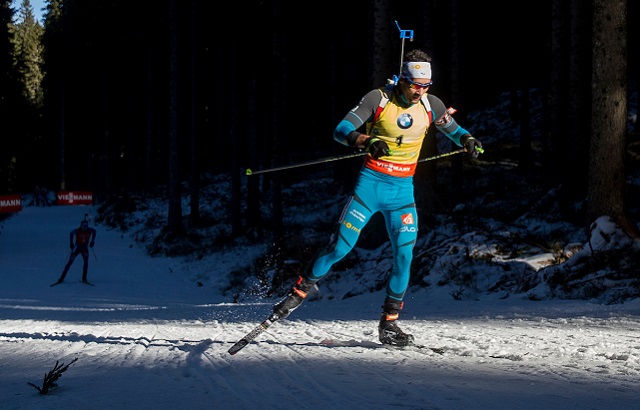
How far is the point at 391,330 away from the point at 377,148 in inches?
64.2

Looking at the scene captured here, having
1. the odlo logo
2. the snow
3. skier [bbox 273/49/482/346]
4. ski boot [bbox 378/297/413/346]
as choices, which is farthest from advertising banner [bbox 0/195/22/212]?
the odlo logo

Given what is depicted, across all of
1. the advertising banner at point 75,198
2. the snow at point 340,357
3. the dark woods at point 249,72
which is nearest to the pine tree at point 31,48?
the dark woods at point 249,72

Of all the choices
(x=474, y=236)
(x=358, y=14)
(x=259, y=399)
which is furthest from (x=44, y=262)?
(x=259, y=399)

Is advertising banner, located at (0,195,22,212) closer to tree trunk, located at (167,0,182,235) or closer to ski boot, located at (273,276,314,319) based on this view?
tree trunk, located at (167,0,182,235)

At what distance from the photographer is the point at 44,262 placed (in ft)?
77.3

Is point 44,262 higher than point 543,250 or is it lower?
lower

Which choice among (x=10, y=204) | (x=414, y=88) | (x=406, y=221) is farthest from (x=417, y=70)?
(x=10, y=204)

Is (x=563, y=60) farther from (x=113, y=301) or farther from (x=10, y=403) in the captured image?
(x=10, y=403)

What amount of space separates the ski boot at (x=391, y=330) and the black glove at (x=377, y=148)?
1.44 m

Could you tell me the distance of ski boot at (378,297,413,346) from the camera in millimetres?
5659

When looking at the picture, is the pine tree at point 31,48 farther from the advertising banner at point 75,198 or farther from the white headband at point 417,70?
the white headband at point 417,70

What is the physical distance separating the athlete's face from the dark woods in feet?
26.3

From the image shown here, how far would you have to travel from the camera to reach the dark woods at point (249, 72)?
19.8 metres

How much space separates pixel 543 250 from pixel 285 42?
14630 mm
